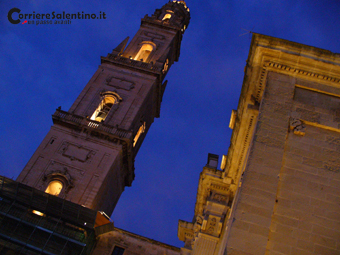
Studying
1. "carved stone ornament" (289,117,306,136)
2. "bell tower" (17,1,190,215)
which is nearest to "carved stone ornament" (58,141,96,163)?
"bell tower" (17,1,190,215)

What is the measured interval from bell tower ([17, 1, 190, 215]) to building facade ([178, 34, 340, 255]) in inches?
681

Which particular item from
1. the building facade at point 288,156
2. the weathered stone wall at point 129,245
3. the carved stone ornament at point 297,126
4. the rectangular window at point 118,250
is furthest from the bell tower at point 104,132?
the carved stone ornament at point 297,126

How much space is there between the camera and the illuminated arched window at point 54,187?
2556 cm

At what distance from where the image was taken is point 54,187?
1029 inches

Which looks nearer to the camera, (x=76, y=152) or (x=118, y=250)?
(x=118, y=250)

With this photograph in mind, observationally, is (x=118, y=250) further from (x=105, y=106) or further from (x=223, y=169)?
(x=105, y=106)

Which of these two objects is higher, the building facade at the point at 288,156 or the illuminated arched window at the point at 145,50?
the illuminated arched window at the point at 145,50

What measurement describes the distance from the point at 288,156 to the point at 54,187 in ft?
71.4

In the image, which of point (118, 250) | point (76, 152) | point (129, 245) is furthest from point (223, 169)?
point (76, 152)

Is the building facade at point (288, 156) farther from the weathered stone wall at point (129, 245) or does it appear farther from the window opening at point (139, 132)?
the window opening at point (139, 132)

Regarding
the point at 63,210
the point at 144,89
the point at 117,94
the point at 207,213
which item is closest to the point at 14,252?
the point at 63,210

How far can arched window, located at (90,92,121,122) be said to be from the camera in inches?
1254

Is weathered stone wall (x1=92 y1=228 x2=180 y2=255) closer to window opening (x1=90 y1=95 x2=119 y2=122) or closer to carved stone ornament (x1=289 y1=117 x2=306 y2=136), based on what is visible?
window opening (x1=90 y1=95 x2=119 y2=122)

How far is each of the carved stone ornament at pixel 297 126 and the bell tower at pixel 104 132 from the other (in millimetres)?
19031
